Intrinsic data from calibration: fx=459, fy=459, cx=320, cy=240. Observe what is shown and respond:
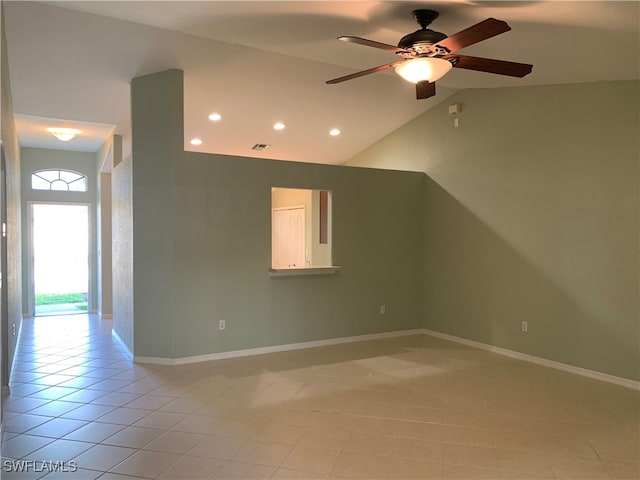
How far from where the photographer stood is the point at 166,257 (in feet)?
15.7

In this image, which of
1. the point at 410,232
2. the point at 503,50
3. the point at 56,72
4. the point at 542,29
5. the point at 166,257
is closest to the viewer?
the point at 542,29

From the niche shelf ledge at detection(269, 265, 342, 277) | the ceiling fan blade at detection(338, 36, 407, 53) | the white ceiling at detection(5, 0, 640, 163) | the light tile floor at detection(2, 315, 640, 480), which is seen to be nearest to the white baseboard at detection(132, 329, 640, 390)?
the light tile floor at detection(2, 315, 640, 480)

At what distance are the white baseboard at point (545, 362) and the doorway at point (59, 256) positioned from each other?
636 centimetres

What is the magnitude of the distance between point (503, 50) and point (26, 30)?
12.4 feet

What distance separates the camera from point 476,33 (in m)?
2.48

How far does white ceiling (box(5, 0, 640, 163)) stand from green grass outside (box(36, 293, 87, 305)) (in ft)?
14.7

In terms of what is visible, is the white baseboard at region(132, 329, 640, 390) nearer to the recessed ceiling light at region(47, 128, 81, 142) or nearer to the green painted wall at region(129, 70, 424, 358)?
the green painted wall at region(129, 70, 424, 358)

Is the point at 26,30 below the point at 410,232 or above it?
above

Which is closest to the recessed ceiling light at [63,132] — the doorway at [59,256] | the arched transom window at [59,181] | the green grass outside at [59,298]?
the arched transom window at [59,181]

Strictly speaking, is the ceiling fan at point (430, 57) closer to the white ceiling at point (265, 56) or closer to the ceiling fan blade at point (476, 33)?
the ceiling fan blade at point (476, 33)

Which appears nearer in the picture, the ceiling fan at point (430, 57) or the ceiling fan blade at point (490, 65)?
the ceiling fan at point (430, 57)

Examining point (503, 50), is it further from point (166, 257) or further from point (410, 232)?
point (166, 257)

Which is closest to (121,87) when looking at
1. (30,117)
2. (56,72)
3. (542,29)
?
(56,72)

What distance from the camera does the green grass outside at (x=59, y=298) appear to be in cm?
998
